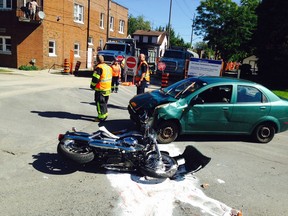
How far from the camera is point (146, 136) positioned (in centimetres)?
468

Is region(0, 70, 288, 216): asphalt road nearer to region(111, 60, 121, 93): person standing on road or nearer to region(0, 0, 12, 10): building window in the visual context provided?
region(111, 60, 121, 93): person standing on road

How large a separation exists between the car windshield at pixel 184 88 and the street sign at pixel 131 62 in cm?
908

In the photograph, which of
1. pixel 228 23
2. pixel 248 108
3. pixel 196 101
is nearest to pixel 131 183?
pixel 196 101

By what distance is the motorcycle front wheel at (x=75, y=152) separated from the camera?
444 centimetres

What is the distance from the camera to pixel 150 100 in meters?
6.72

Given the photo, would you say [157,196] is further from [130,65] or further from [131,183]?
[130,65]

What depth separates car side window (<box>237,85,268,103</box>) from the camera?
6867 millimetres

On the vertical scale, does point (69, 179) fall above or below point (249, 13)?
below

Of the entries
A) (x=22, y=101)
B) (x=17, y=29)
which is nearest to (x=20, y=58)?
(x=17, y=29)

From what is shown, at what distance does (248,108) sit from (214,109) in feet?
3.09

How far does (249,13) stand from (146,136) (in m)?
29.9

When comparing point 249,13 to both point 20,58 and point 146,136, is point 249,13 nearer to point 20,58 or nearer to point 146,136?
point 20,58

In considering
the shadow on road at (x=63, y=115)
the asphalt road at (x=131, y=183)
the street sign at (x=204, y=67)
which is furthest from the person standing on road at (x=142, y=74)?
the street sign at (x=204, y=67)

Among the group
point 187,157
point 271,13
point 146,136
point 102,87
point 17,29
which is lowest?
point 187,157
